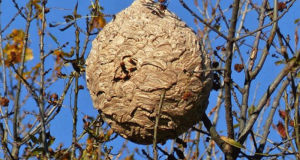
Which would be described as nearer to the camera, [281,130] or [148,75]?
[148,75]

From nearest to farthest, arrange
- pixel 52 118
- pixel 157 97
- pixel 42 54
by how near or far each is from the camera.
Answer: pixel 157 97, pixel 42 54, pixel 52 118

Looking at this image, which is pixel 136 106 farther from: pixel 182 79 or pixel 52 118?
pixel 52 118

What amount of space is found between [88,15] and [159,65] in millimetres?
697

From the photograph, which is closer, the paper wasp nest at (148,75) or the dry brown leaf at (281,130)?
the paper wasp nest at (148,75)

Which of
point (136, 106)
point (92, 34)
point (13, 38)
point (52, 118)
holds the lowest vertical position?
point (136, 106)

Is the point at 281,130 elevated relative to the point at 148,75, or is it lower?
lower

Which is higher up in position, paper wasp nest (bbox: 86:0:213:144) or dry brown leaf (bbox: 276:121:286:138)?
paper wasp nest (bbox: 86:0:213:144)

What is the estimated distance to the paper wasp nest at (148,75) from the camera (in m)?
2.73

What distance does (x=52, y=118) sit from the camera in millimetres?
3393

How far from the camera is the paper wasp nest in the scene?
2.73m

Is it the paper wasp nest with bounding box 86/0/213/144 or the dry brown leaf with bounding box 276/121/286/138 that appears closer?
the paper wasp nest with bounding box 86/0/213/144

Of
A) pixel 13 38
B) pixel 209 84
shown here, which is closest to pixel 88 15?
pixel 13 38

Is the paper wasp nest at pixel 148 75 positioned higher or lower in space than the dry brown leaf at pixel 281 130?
higher

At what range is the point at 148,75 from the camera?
2727 millimetres
